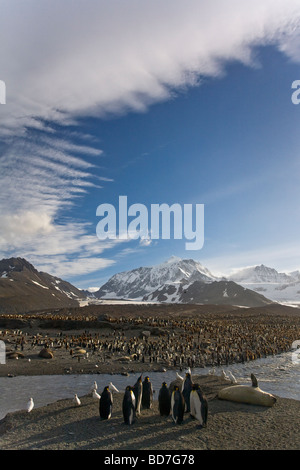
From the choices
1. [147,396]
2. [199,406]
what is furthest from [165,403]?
[199,406]

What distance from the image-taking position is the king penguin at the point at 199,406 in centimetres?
1120

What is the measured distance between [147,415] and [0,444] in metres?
5.15

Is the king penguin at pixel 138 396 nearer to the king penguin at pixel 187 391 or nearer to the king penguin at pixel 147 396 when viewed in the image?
the king penguin at pixel 147 396

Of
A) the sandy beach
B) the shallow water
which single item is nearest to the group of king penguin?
the sandy beach

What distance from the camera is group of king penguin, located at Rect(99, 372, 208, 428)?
11398 millimetres

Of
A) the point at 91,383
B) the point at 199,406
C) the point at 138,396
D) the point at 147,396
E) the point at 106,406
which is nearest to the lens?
the point at 199,406

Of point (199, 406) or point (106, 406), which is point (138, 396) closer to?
point (106, 406)

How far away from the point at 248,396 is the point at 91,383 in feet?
31.6

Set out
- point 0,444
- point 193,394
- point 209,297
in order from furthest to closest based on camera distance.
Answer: point 209,297 → point 193,394 → point 0,444

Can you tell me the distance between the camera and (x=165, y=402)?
12.2 m

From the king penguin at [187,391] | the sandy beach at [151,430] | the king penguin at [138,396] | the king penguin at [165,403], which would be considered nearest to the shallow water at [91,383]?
the sandy beach at [151,430]

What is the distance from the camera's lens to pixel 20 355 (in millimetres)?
28016
